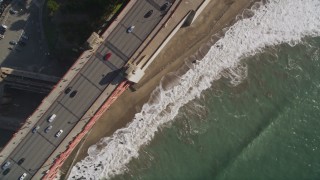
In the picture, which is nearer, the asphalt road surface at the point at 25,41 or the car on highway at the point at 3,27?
the car on highway at the point at 3,27

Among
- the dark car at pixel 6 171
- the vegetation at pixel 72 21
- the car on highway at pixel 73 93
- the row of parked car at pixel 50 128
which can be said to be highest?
the vegetation at pixel 72 21

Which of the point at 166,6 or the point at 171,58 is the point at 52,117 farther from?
the point at 166,6

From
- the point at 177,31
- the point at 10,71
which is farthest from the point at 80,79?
the point at 177,31

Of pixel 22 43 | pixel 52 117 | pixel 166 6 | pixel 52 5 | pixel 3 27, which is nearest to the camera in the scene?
pixel 166 6

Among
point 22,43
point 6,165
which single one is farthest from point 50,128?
point 22,43

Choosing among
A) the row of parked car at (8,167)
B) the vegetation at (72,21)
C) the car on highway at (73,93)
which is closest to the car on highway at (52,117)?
the car on highway at (73,93)

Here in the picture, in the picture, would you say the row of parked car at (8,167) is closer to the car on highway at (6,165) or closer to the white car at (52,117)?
the car on highway at (6,165)

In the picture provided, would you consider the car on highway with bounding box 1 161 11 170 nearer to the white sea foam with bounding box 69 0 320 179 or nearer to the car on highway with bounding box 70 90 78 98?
the white sea foam with bounding box 69 0 320 179

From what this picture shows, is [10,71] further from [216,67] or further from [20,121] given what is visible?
[216,67]
